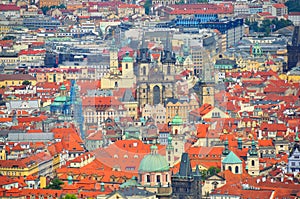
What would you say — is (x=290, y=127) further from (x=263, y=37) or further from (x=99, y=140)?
(x=263, y=37)

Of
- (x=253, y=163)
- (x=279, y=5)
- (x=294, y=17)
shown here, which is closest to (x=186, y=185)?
(x=253, y=163)

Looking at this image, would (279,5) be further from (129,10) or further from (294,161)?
(294,161)

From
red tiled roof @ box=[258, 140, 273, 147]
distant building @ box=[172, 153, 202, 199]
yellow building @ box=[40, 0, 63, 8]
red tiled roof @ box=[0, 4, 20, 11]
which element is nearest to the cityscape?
distant building @ box=[172, 153, 202, 199]

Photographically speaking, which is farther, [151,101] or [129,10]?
[129,10]

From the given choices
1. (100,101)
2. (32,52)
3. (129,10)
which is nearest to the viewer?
(100,101)

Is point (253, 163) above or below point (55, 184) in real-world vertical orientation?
below

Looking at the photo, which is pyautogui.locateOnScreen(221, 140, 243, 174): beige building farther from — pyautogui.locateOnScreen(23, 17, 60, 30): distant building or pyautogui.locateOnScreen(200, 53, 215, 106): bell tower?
pyautogui.locateOnScreen(23, 17, 60, 30): distant building

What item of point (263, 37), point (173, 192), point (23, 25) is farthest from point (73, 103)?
point (23, 25)
